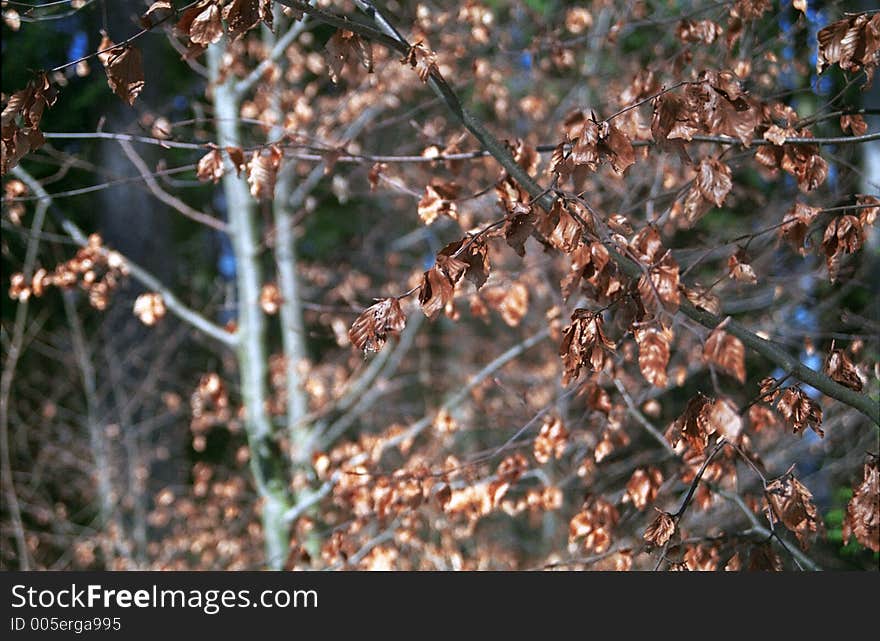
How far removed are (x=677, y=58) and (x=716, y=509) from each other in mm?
3078

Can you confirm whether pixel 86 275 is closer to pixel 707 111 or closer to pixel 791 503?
pixel 707 111

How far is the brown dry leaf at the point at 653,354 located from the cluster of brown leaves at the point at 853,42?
3.38ft

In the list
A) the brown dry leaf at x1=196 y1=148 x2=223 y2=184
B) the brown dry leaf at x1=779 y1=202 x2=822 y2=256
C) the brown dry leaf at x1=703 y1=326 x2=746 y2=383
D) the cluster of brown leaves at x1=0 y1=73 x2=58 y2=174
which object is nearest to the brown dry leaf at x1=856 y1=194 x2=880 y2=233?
the brown dry leaf at x1=779 y1=202 x2=822 y2=256

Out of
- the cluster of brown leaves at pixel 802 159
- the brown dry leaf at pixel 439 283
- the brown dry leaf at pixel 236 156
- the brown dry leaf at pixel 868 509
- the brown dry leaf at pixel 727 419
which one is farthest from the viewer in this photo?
the brown dry leaf at pixel 236 156

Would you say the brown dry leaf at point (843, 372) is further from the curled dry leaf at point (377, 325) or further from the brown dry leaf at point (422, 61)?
the brown dry leaf at point (422, 61)

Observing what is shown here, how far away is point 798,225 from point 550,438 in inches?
50.6

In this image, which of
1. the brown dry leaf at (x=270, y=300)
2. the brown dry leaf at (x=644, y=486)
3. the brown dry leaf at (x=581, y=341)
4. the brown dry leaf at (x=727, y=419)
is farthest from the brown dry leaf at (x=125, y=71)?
the brown dry leaf at (x=270, y=300)

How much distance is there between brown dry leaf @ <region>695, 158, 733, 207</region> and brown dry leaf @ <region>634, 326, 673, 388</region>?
645mm

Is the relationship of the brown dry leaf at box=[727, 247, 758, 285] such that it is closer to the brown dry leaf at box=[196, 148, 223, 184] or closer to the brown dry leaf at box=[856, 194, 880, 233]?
the brown dry leaf at box=[856, 194, 880, 233]

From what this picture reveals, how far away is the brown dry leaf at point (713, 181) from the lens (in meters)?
2.53

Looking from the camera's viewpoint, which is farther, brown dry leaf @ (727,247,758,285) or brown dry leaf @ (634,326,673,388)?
brown dry leaf @ (727,247,758,285)

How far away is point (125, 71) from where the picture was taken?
242 cm

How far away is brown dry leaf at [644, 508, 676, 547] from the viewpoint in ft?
8.33

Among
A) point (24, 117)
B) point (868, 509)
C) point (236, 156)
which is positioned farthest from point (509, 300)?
point (24, 117)
